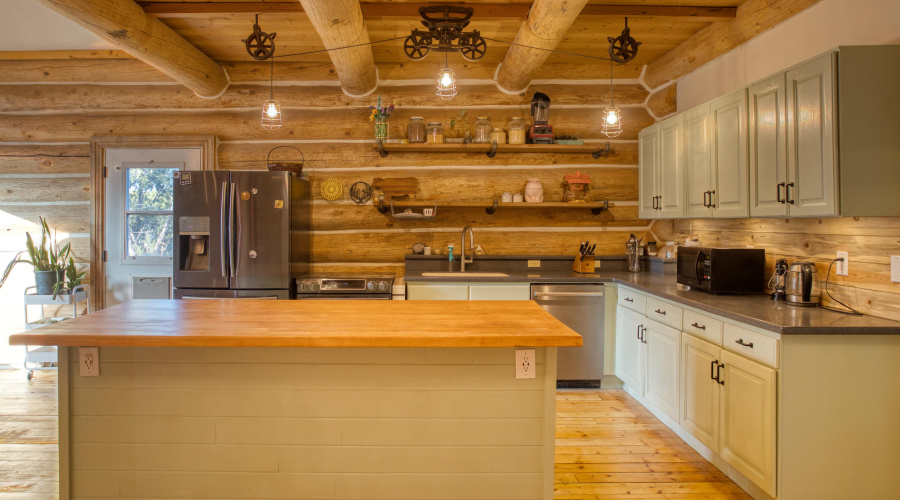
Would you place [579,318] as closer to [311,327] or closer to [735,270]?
[735,270]

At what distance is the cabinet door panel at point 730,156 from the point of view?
2.86 m

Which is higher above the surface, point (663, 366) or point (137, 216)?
point (137, 216)

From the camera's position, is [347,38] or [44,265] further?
[44,265]

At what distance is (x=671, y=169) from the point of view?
3.68 metres

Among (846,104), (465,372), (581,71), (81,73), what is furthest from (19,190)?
(846,104)


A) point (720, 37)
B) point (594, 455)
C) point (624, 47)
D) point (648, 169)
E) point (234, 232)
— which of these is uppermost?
point (720, 37)

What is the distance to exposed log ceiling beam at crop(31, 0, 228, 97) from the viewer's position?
2814 millimetres

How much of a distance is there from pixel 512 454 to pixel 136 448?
151 centimetres

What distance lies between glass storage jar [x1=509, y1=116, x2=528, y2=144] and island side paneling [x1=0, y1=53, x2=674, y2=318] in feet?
0.71

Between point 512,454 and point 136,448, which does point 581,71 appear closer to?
point 512,454

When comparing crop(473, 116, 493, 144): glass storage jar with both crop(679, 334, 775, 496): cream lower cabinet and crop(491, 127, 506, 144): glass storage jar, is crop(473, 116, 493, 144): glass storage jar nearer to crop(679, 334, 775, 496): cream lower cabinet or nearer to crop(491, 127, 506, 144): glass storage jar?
crop(491, 127, 506, 144): glass storage jar

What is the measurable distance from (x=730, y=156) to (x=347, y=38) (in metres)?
2.47

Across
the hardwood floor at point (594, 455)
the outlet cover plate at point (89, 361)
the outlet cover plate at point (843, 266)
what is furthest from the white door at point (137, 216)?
the outlet cover plate at point (843, 266)

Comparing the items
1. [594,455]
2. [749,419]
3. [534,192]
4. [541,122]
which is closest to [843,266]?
[749,419]
